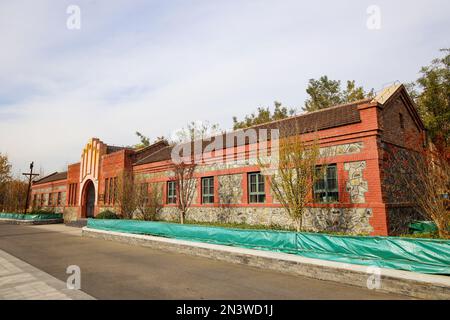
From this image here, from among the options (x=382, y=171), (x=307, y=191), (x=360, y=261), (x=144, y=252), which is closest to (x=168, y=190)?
(x=144, y=252)

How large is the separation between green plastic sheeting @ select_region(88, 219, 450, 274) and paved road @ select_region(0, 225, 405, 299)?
89 centimetres

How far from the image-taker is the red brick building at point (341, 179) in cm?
1188

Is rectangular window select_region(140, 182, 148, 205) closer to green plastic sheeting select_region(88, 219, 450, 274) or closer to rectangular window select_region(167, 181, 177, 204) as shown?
rectangular window select_region(167, 181, 177, 204)

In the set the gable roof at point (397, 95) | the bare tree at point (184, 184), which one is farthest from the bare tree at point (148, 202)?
the gable roof at point (397, 95)

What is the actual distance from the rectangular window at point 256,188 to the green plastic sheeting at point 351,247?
190 inches

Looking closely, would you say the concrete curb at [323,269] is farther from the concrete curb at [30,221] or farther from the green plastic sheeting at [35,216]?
the green plastic sheeting at [35,216]

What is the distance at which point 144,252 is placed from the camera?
1253 cm

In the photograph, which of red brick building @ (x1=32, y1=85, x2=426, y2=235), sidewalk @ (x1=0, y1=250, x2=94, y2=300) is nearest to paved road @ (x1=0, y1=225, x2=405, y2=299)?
sidewalk @ (x1=0, y1=250, x2=94, y2=300)

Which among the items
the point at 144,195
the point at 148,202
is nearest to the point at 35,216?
the point at 144,195

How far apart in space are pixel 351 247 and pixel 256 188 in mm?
8374

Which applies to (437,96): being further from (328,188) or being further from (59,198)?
(59,198)

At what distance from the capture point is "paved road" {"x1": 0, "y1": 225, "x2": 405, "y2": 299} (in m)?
6.57
